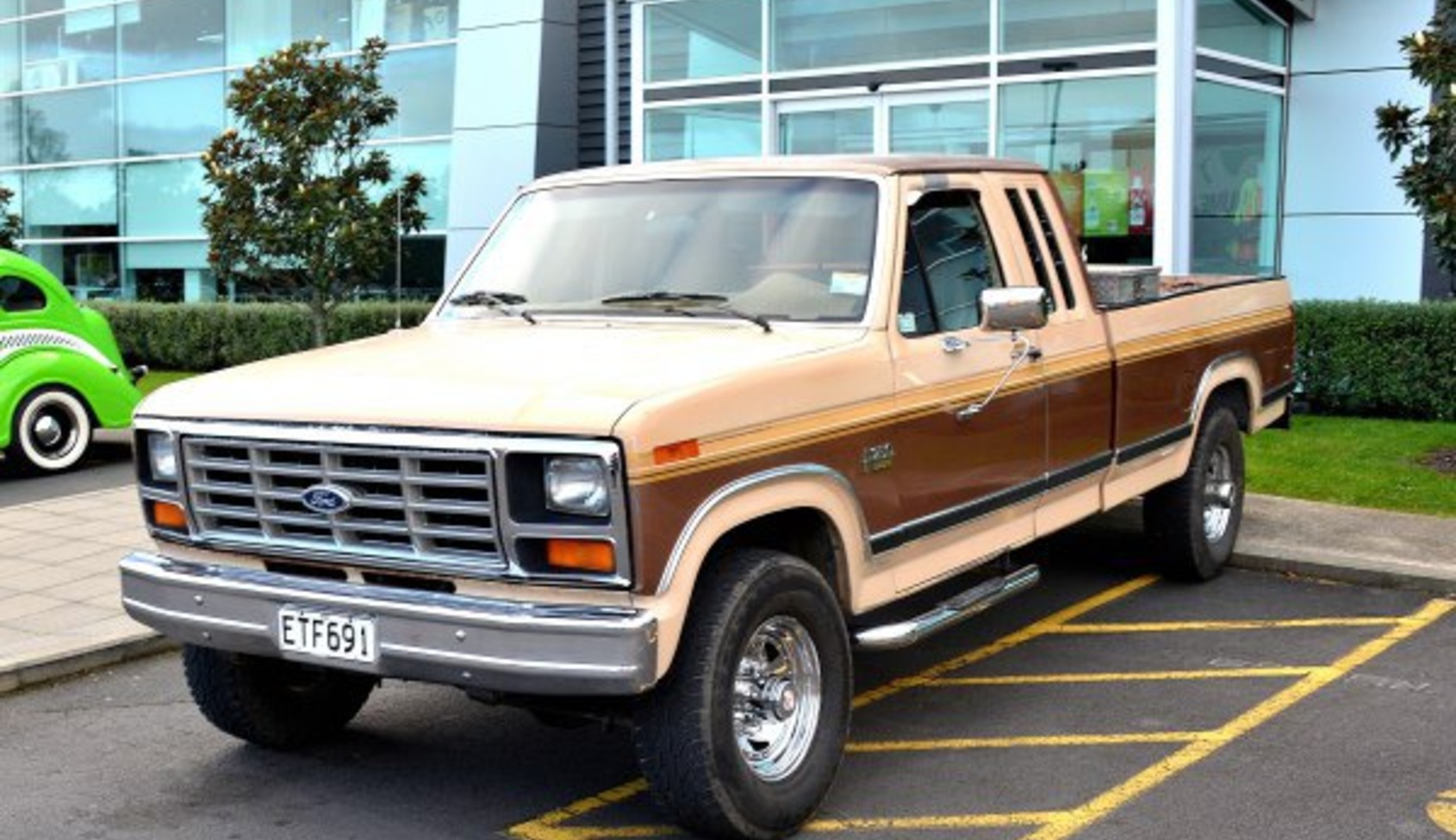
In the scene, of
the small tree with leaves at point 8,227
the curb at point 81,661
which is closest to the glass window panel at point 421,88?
the small tree with leaves at point 8,227

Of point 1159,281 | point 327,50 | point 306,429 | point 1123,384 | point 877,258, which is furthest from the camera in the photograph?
point 327,50

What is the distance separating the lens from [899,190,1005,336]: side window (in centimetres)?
571

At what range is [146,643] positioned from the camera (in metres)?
7.07

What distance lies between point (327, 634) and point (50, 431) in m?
9.03

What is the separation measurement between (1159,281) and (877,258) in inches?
135

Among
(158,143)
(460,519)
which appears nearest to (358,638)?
(460,519)

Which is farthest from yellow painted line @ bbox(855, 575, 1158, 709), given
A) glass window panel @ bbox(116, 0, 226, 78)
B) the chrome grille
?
glass window panel @ bbox(116, 0, 226, 78)

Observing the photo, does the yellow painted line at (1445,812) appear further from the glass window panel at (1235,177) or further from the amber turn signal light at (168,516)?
the glass window panel at (1235,177)

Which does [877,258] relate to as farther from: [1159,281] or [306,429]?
[1159,281]

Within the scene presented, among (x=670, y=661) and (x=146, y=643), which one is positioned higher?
(x=670, y=661)

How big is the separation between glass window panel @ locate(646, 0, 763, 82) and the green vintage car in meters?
6.34

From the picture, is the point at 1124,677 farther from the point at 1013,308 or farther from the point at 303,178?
the point at 303,178

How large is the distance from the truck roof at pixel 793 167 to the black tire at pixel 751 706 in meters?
1.71

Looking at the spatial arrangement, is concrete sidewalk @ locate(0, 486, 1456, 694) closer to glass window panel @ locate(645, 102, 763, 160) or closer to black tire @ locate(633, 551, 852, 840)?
black tire @ locate(633, 551, 852, 840)
